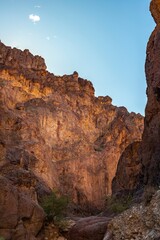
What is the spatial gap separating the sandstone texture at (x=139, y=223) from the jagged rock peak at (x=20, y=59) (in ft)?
225

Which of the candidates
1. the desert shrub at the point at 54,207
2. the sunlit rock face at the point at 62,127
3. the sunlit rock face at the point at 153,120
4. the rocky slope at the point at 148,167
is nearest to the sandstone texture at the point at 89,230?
the rocky slope at the point at 148,167

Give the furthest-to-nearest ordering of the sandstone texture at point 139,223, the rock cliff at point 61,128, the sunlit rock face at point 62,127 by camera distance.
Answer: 1. the sunlit rock face at point 62,127
2. the rock cliff at point 61,128
3. the sandstone texture at point 139,223

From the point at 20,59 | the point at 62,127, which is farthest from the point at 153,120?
the point at 20,59

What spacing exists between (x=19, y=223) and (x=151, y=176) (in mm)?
12763

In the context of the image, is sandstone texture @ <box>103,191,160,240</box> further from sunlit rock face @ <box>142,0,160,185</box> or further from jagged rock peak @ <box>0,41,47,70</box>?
jagged rock peak @ <box>0,41,47,70</box>

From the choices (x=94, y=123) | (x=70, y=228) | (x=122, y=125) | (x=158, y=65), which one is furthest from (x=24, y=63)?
(x=70, y=228)

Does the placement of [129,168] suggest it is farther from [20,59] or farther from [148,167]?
[20,59]

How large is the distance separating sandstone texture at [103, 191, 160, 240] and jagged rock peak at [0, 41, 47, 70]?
68576 millimetres

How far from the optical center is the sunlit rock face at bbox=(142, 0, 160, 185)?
26.9 metres

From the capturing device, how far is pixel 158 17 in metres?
25.2

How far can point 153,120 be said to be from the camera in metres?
29.3

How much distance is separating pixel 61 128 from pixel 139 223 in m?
56.1

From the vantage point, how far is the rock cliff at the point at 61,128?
55.9 meters

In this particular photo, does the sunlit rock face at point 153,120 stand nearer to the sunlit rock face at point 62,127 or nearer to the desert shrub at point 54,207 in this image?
the desert shrub at point 54,207
